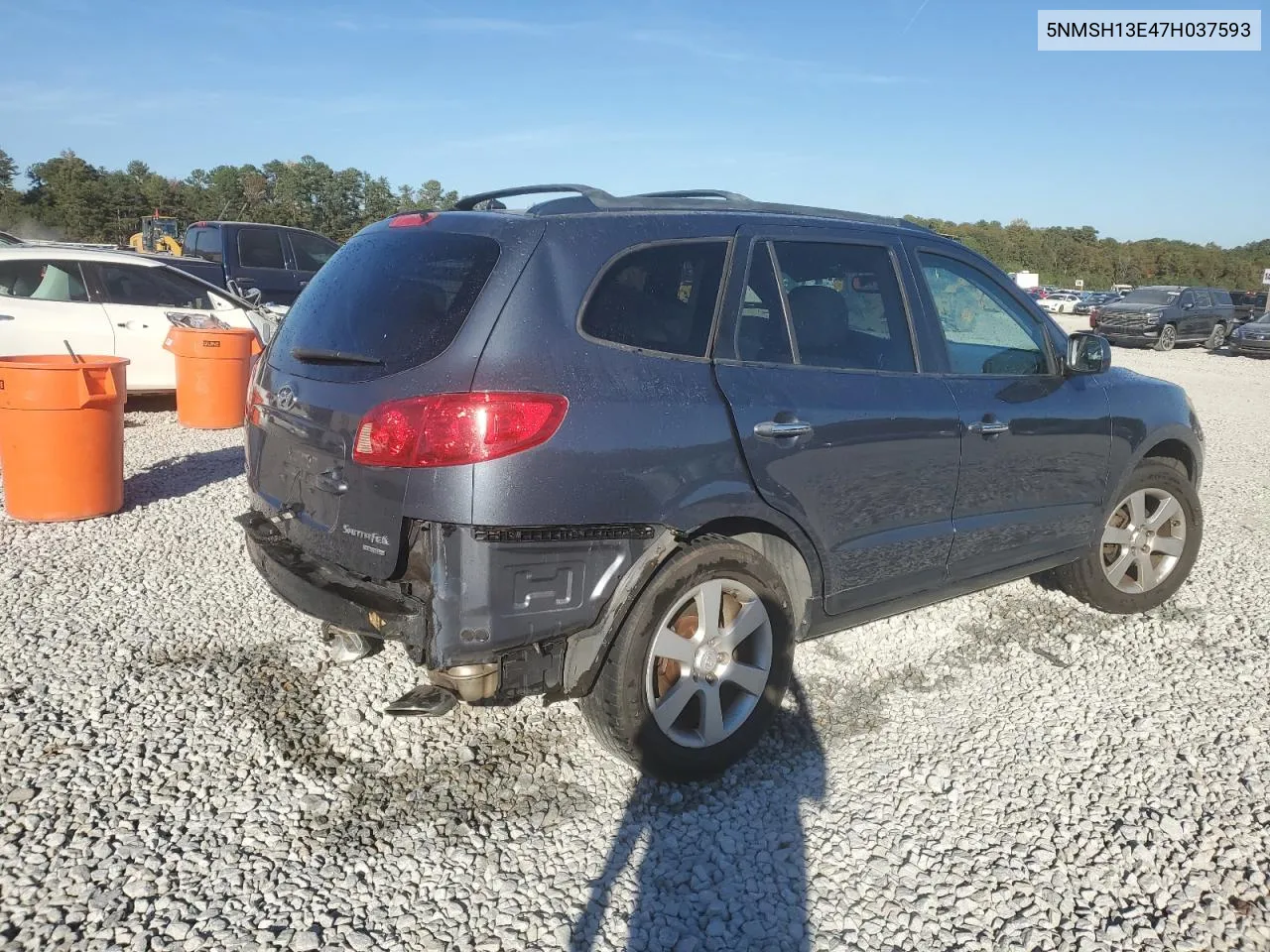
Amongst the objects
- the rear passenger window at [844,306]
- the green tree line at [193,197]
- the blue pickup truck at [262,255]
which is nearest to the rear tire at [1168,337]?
the green tree line at [193,197]

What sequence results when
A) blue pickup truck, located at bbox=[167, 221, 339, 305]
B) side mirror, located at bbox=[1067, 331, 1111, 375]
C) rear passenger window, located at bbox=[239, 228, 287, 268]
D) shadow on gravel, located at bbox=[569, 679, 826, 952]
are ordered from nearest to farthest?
shadow on gravel, located at bbox=[569, 679, 826, 952] → side mirror, located at bbox=[1067, 331, 1111, 375] → blue pickup truck, located at bbox=[167, 221, 339, 305] → rear passenger window, located at bbox=[239, 228, 287, 268]

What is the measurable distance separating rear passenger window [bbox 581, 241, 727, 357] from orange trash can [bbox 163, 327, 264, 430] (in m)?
6.20

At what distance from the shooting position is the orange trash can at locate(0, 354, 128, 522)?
5398mm

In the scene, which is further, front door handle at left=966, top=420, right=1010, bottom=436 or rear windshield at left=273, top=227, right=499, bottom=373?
front door handle at left=966, top=420, right=1010, bottom=436

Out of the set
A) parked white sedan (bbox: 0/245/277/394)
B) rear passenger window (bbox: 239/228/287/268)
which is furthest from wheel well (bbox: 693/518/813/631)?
rear passenger window (bbox: 239/228/287/268)

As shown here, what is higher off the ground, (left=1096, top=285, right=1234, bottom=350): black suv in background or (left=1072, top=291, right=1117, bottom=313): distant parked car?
(left=1072, top=291, right=1117, bottom=313): distant parked car

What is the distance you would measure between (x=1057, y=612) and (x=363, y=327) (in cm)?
389

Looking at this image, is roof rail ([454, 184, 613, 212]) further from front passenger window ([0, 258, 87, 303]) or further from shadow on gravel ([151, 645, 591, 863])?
front passenger window ([0, 258, 87, 303])

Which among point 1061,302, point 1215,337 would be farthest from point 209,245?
point 1061,302

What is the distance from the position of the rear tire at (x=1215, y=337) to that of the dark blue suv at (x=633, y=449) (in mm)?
26862

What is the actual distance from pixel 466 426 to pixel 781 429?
1.11 metres

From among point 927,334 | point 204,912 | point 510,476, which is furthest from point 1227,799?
point 204,912

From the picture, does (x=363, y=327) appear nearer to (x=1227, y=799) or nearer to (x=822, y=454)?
(x=822, y=454)

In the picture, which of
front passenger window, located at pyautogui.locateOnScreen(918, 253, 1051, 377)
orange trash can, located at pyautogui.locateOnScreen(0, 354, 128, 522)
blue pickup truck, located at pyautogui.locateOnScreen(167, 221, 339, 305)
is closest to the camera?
front passenger window, located at pyautogui.locateOnScreen(918, 253, 1051, 377)
